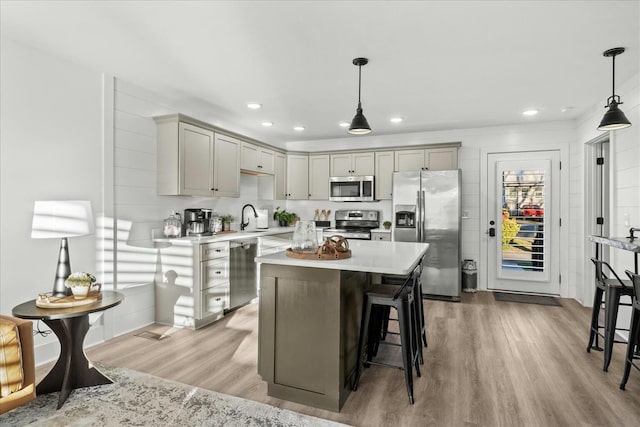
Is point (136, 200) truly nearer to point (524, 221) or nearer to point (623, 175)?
point (623, 175)

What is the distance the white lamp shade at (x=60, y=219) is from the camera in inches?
87.0

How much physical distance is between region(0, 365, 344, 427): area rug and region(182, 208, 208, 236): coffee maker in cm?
192

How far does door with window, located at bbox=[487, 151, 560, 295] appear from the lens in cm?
504

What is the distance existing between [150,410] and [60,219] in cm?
134

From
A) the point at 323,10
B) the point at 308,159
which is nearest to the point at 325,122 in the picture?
the point at 308,159

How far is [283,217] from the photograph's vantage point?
607cm

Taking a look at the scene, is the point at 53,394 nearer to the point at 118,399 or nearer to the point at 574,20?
the point at 118,399

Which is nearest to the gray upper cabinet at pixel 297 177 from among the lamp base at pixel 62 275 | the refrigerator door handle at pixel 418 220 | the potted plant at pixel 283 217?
the potted plant at pixel 283 217

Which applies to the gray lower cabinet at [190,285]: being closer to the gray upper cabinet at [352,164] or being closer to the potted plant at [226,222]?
the potted plant at [226,222]

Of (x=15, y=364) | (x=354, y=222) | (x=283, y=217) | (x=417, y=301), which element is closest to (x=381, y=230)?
(x=354, y=222)

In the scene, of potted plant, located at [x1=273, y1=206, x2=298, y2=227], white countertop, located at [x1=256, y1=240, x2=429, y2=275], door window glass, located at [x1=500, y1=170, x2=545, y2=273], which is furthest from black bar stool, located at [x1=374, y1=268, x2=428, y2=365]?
potted plant, located at [x1=273, y1=206, x2=298, y2=227]

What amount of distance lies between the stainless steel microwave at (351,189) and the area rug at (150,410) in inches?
154

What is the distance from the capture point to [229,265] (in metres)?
4.07

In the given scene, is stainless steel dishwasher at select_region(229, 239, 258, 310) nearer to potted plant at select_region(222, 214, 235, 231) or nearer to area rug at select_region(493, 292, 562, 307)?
potted plant at select_region(222, 214, 235, 231)
